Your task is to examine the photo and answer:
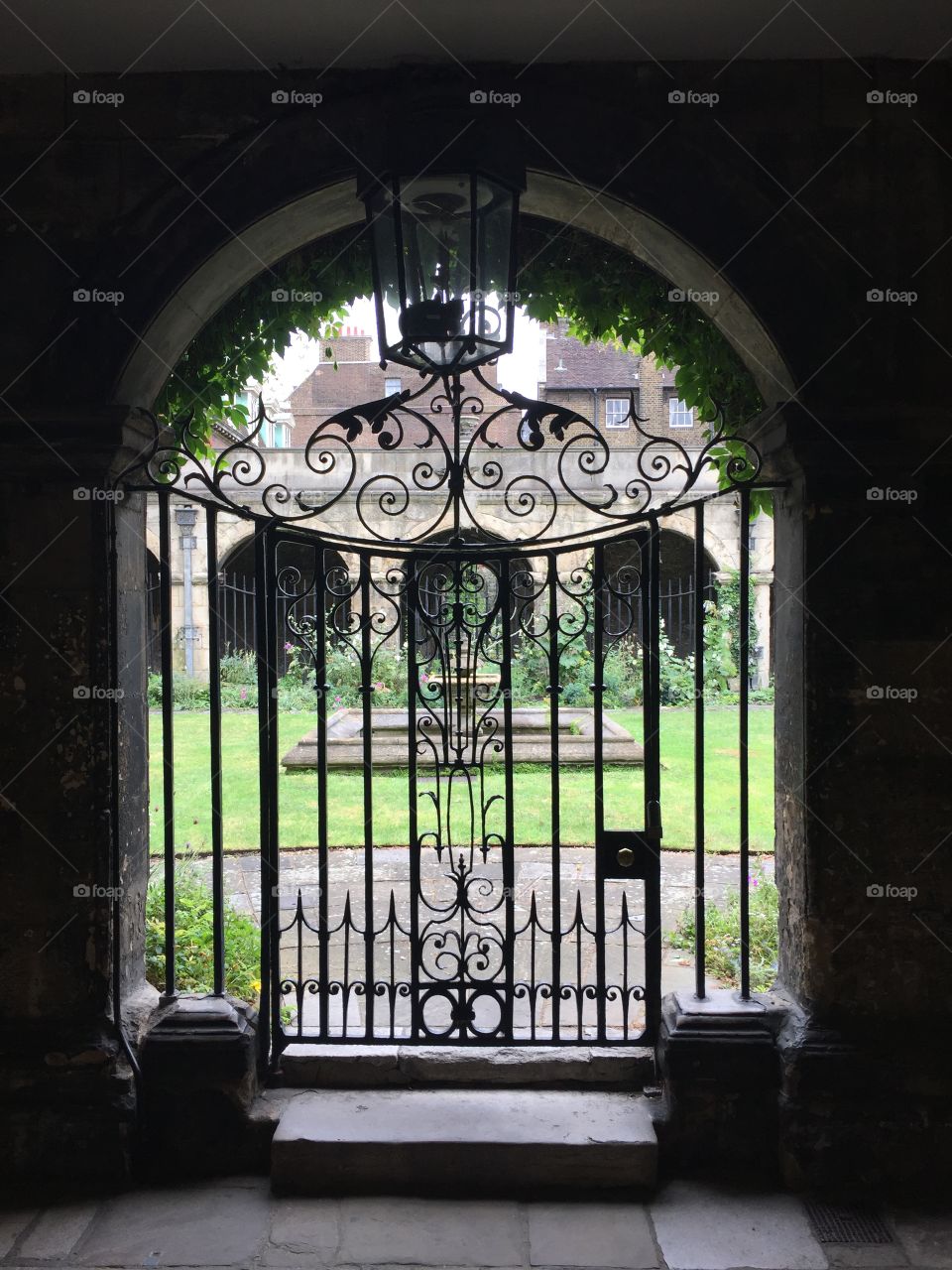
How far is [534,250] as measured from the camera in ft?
13.2

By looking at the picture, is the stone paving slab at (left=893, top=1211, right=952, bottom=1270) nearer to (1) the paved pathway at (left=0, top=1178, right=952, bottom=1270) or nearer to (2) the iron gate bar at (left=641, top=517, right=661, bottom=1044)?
(1) the paved pathway at (left=0, top=1178, right=952, bottom=1270)

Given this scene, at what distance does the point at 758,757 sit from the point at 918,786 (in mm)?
6767

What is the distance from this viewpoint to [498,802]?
275 inches

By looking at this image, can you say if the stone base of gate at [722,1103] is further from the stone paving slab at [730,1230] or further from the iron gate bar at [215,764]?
the iron gate bar at [215,764]

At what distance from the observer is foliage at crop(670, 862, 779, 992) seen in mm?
4320

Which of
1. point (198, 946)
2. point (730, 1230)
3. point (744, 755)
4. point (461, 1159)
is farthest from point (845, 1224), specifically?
point (198, 946)

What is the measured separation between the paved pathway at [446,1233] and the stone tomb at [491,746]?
18.7ft

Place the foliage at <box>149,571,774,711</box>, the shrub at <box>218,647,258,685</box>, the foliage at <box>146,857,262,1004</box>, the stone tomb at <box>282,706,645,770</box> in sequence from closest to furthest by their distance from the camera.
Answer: the foliage at <box>146,857,262,1004</box>, the stone tomb at <box>282,706,645,770</box>, the foliage at <box>149,571,774,711</box>, the shrub at <box>218,647,258,685</box>

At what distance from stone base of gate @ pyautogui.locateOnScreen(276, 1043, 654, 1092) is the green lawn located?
2.41 metres

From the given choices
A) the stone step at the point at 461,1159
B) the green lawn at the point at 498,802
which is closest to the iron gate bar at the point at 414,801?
the stone step at the point at 461,1159

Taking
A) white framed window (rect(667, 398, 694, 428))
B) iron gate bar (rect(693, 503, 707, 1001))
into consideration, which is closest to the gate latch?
iron gate bar (rect(693, 503, 707, 1001))

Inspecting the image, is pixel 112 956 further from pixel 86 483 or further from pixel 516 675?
pixel 516 675

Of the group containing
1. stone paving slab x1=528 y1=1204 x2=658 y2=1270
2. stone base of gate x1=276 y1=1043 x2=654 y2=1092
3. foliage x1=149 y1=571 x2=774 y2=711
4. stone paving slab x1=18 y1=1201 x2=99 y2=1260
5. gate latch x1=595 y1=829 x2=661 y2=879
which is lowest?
stone paving slab x1=528 y1=1204 x2=658 y2=1270

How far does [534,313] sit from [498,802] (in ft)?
12.8
